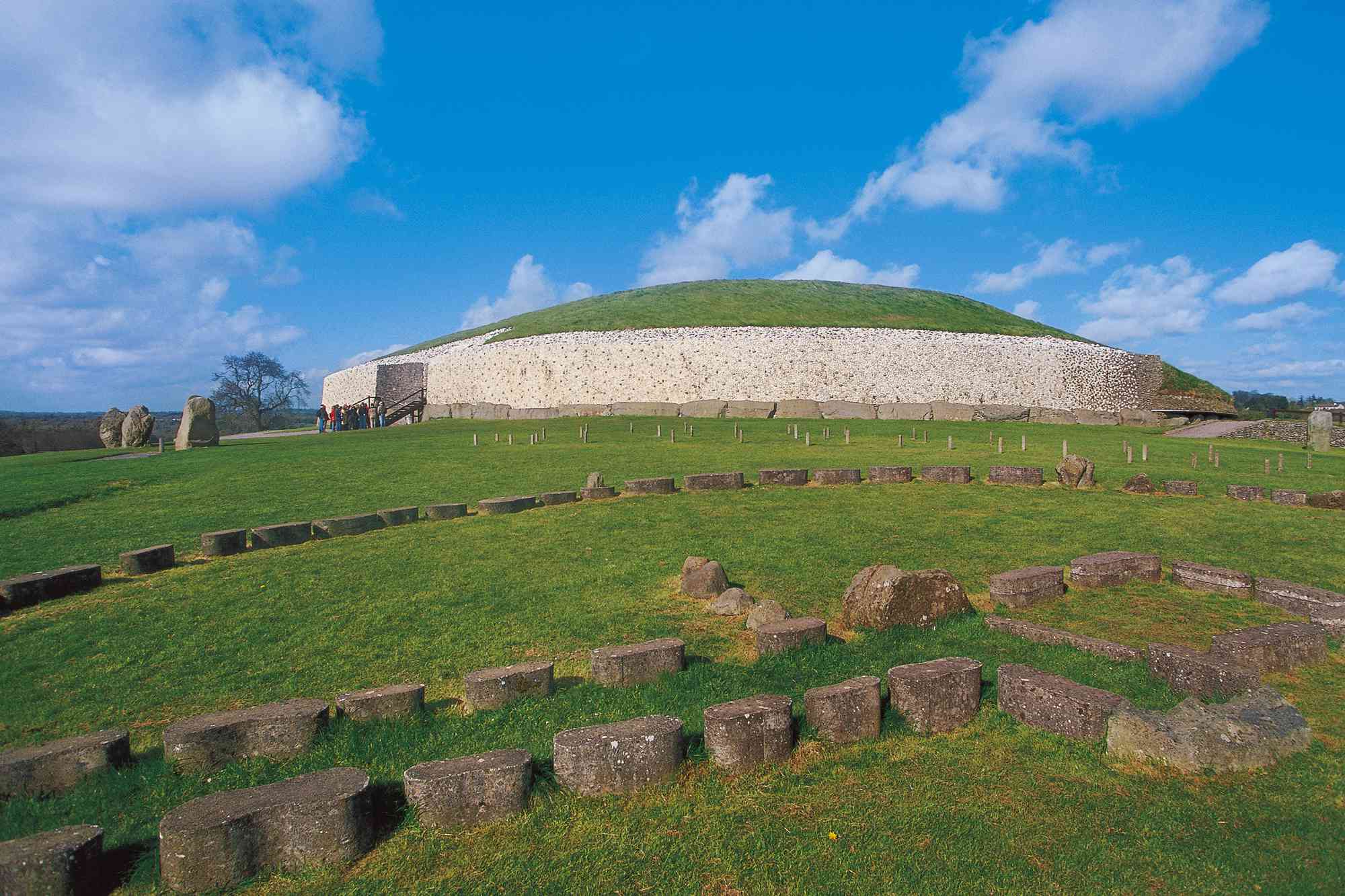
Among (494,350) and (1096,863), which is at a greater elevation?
(494,350)

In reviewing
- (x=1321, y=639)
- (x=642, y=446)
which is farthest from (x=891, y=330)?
(x=1321, y=639)

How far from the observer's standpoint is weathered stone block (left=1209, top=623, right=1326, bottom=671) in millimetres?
5977

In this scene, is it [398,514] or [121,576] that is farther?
[398,514]

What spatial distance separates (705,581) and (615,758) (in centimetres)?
408

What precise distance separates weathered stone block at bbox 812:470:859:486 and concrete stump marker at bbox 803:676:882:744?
11.5 m

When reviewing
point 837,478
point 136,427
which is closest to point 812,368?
point 837,478

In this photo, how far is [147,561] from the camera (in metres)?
9.92

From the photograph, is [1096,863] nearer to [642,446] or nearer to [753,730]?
[753,730]

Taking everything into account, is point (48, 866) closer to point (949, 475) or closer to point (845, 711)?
point (845, 711)

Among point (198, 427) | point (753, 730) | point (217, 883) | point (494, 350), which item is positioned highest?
point (494, 350)

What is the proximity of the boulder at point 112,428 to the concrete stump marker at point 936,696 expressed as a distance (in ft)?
122

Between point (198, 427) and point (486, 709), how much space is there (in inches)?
1137

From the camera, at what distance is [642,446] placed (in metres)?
25.3

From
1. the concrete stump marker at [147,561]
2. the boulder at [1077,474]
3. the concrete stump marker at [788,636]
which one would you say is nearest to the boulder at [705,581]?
the concrete stump marker at [788,636]
